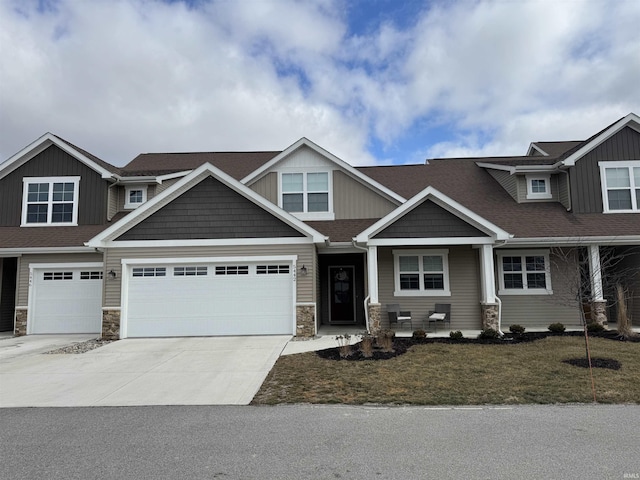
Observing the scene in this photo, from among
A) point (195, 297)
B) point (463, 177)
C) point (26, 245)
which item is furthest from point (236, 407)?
point (463, 177)

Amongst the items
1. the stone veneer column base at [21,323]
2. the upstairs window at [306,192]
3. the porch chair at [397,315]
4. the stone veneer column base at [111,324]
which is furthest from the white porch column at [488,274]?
the stone veneer column base at [21,323]

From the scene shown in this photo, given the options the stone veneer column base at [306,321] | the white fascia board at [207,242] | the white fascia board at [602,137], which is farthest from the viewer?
the white fascia board at [602,137]

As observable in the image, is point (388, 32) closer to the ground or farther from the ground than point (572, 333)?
farther from the ground

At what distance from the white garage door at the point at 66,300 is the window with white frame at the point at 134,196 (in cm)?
354

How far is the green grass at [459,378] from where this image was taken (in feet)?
21.9

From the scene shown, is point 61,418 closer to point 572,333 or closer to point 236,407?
point 236,407

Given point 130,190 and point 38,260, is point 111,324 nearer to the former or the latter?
point 38,260

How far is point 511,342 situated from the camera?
11312mm

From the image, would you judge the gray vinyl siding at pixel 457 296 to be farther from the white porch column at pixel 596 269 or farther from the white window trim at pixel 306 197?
the white porch column at pixel 596 269

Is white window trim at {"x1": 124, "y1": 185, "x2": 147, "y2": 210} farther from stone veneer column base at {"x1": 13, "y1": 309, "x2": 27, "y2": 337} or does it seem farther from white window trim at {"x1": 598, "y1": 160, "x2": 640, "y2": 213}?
white window trim at {"x1": 598, "y1": 160, "x2": 640, "y2": 213}

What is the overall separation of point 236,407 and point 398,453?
8.88 feet

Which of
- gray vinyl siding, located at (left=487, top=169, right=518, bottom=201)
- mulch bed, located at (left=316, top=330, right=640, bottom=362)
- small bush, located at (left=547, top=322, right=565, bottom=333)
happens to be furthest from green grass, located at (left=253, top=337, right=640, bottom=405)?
gray vinyl siding, located at (left=487, top=169, right=518, bottom=201)

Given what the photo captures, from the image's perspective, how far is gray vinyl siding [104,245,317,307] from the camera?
13164 mm

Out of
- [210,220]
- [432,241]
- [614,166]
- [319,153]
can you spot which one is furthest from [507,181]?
[210,220]
